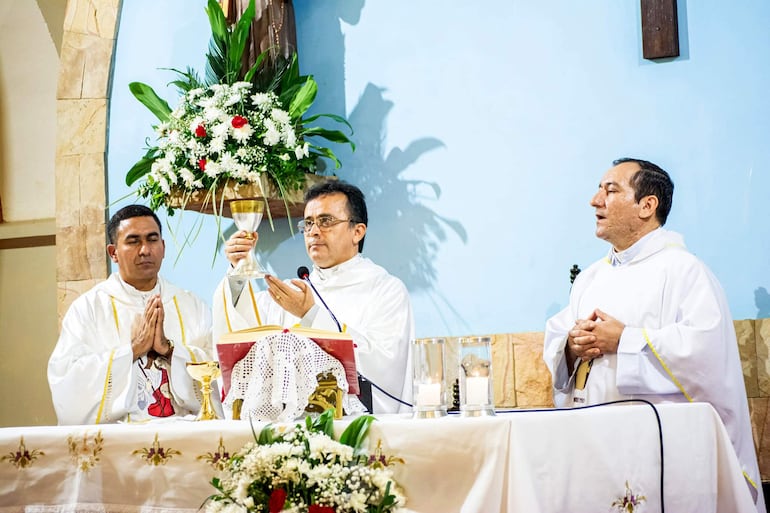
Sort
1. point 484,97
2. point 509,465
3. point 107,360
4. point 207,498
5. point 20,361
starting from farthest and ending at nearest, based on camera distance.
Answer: point 20,361, point 484,97, point 107,360, point 207,498, point 509,465

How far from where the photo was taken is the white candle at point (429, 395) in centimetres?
334

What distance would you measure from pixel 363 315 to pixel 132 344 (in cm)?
106

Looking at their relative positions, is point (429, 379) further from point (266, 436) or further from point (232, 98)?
point (232, 98)

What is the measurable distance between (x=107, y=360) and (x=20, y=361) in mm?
2957

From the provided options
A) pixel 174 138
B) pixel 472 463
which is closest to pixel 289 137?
pixel 174 138

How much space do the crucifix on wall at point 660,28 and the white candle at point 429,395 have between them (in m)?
2.81

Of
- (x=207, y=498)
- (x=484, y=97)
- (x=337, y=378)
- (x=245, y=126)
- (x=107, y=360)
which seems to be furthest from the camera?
(x=484, y=97)

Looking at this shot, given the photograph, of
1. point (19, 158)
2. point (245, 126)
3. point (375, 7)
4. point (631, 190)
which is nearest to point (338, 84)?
point (375, 7)

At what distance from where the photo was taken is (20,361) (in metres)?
7.28

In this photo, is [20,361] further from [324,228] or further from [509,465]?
[509,465]

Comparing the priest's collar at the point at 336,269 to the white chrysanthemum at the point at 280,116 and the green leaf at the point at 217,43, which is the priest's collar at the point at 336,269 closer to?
the white chrysanthemum at the point at 280,116

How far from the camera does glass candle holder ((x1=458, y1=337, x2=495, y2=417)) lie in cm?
326

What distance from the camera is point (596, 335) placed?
178 inches

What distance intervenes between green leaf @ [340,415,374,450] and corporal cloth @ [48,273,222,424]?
177cm
